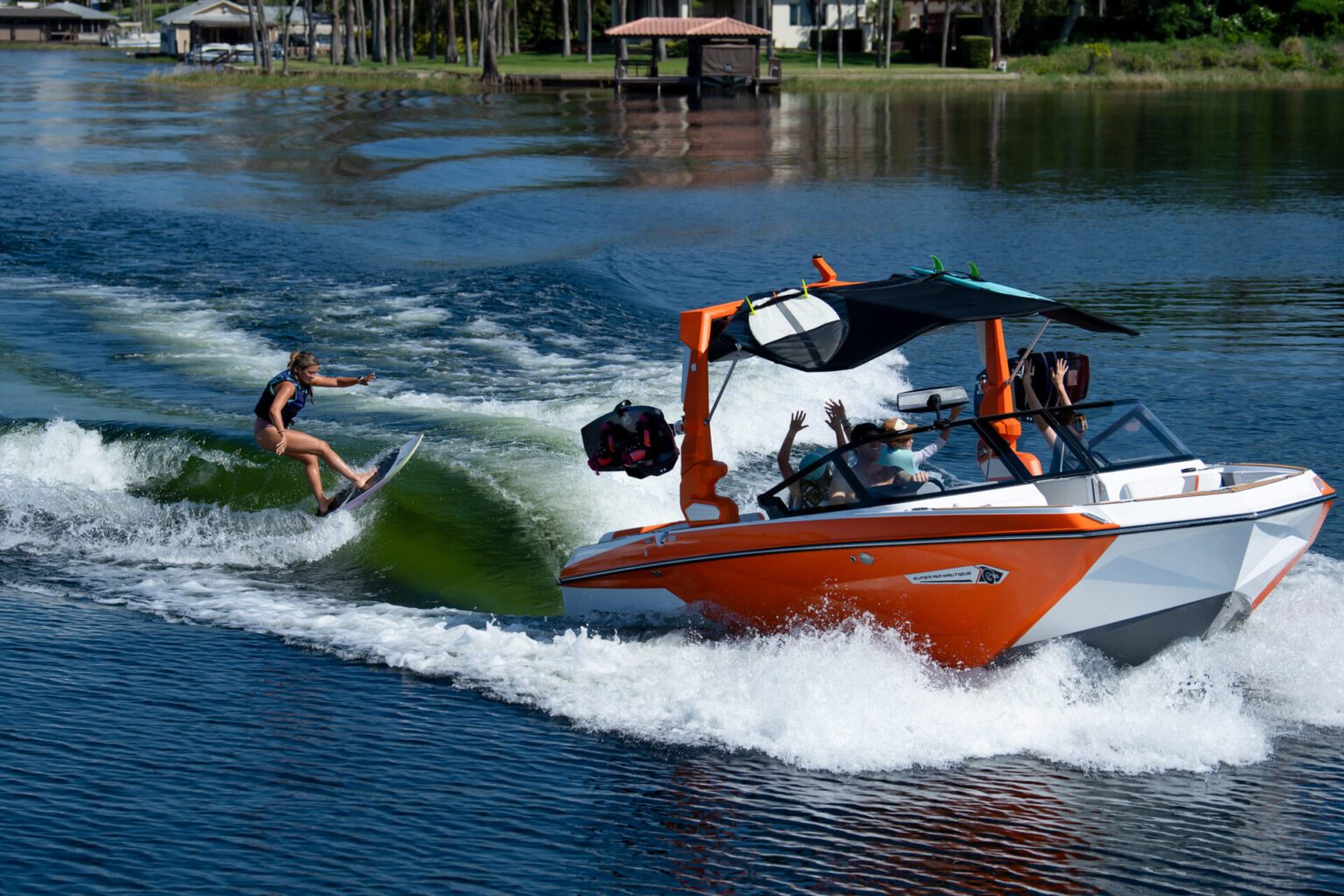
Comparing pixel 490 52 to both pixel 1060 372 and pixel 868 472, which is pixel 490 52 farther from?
pixel 868 472

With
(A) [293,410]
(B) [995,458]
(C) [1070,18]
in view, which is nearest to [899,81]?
(C) [1070,18]

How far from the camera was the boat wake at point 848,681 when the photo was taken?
334 inches

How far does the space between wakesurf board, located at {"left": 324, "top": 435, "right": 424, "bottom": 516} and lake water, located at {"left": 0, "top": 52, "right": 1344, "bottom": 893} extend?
0.21 metres

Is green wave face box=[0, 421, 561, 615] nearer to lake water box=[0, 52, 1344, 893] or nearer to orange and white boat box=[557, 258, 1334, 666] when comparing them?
lake water box=[0, 52, 1344, 893]

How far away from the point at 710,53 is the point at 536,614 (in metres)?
63.3

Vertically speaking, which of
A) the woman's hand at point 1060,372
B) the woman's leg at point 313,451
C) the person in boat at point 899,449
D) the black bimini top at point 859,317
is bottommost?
the woman's leg at point 313,451

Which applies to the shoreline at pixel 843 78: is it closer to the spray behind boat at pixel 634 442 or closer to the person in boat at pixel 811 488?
the spray behind boat at pixel 634 442

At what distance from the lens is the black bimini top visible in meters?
8.71

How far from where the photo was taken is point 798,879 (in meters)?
7.19

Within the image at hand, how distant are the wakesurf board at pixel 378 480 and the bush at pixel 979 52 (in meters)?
70.5

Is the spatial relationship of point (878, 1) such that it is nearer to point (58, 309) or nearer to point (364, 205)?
point (364, 205)

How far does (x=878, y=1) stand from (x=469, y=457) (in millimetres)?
77557

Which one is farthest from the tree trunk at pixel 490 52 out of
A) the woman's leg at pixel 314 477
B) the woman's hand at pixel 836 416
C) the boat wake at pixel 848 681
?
the woman's hand at pixel 836 416

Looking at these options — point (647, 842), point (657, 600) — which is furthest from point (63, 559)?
point (647, 842)
